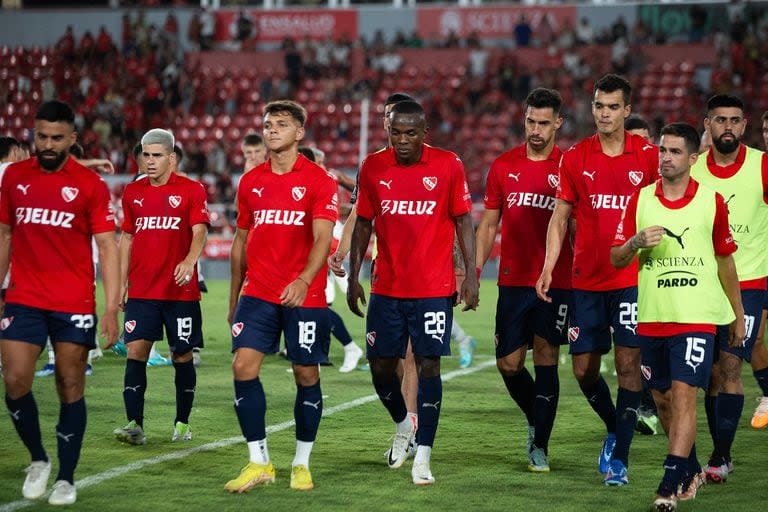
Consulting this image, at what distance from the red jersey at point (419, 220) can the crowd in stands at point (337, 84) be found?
71.8ft

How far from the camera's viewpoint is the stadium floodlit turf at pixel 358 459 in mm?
7160

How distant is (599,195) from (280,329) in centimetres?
218

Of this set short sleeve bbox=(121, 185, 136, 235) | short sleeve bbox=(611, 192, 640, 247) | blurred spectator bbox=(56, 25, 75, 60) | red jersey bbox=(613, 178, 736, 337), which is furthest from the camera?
blurred spectator bbox=(56, 25, 75, 60)

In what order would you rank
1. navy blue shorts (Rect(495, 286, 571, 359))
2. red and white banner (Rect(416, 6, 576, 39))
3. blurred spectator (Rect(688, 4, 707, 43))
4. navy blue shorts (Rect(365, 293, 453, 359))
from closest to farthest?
navy blue shorts (Rect(365, 293, 453, 359)), navy blue shorts (Rect(495, 286, 571, 359)), blurred spectator (Rect(688, 4, 707, 43)), red and white banner (Rect(416, 6, 576, 39))

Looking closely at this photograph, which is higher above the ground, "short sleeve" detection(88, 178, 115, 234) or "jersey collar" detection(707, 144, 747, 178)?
"jersey collar" detection(707, 144, 747, 178)

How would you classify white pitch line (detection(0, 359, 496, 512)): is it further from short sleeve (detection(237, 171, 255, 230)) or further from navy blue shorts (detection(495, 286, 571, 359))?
navy blue shorts (detection(495, 286, 571, 359))

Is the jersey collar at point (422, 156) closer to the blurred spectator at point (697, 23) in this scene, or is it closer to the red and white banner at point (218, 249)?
the red and white banner at point (218, 249)

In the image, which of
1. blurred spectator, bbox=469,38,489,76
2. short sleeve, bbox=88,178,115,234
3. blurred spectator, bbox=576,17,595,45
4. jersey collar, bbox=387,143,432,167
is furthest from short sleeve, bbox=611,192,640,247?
blurred spectator, bbox=469,38,489,76

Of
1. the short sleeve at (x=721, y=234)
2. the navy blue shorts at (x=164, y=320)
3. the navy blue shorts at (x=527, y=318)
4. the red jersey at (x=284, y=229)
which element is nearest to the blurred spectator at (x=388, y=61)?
the navy blue shorts at (x=164, y=320)

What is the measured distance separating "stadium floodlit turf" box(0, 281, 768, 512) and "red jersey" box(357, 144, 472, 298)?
4.05ft

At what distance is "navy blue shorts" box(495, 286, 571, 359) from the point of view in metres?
8.39

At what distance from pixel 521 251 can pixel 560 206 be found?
54 cm

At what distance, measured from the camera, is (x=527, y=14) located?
3381cm

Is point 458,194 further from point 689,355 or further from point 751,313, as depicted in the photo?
point 751,313
